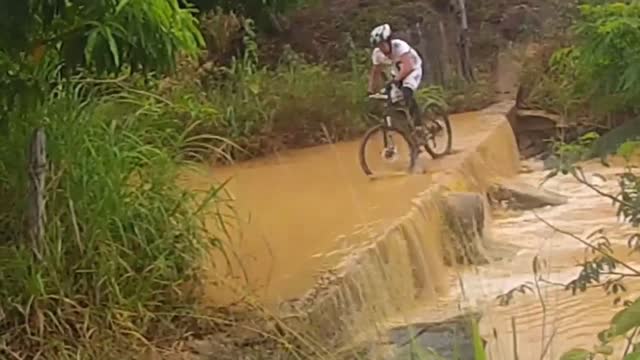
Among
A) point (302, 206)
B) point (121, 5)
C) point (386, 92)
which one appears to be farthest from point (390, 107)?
point (121, 5)

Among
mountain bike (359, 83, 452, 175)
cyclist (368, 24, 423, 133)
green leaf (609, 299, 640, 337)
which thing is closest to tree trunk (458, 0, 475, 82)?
mountain bike (359, 83, 452, 175)

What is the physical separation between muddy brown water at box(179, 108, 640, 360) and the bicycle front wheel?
0.17m

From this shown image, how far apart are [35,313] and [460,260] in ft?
13.3

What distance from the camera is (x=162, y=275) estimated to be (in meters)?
5.55

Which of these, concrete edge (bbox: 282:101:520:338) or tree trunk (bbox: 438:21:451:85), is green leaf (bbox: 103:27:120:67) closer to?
concrete edge (bbox: 282:101:520:338)

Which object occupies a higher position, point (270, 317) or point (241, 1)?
point (241, 1)

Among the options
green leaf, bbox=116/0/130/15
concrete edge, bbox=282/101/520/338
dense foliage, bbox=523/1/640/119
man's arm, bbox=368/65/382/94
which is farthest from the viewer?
man's arm, bbox=368/65/382/94

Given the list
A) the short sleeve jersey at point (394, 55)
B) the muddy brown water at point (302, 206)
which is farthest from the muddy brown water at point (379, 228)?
the short sleeve jersey at point (394, 55)

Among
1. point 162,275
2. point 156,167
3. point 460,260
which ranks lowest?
point 460,260

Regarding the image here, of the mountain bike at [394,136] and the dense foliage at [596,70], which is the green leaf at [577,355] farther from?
the mountain bike at [394,136]

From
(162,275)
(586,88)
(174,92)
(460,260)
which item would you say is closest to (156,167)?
(162,275)

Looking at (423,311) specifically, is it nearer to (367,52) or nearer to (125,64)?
(125,64)

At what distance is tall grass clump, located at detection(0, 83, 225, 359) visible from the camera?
5.09 m

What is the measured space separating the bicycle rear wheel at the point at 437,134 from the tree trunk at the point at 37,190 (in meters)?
5.98
